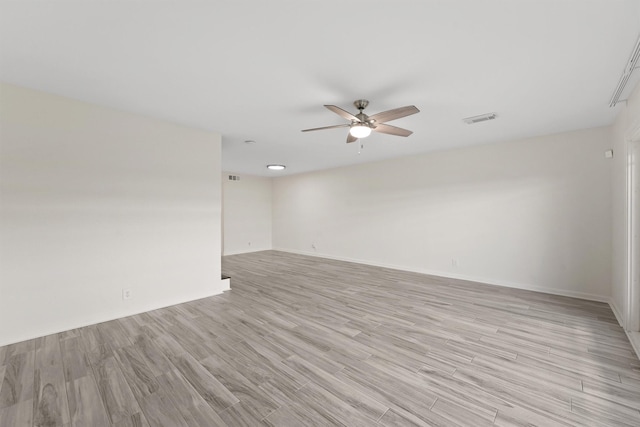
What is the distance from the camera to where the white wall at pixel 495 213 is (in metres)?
3.71

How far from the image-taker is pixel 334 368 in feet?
6.92

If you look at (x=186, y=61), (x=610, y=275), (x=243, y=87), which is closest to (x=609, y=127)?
(x=610, y=275)

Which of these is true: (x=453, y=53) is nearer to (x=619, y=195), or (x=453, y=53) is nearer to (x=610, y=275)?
(x=619, y=195)

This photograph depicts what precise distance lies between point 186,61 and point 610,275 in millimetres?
5786

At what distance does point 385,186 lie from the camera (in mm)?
5965

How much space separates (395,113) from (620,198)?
3014mm

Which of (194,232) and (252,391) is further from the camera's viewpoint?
(194,232)

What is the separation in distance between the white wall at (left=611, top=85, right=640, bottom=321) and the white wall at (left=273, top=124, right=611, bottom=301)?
0.23 m

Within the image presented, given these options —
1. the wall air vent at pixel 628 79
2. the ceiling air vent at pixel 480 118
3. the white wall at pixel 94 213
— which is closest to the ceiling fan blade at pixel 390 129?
the ceiling air vent at pixel 480 118

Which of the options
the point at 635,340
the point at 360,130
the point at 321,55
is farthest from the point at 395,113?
the point at 635,340

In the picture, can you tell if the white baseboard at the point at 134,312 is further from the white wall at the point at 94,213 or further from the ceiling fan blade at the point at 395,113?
the ceiling fan blade at the point at 395,113

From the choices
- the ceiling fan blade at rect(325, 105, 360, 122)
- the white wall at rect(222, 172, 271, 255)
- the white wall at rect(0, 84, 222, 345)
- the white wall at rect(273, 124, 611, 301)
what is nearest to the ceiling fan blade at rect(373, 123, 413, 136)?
the ceiling fan blade at rect(325, 105, 360, 122)

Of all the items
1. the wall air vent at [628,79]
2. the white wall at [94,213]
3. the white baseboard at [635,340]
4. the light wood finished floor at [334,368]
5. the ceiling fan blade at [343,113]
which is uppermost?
the wall air vent at [628,79]

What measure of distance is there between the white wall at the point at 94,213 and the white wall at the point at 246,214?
12.9 feet
